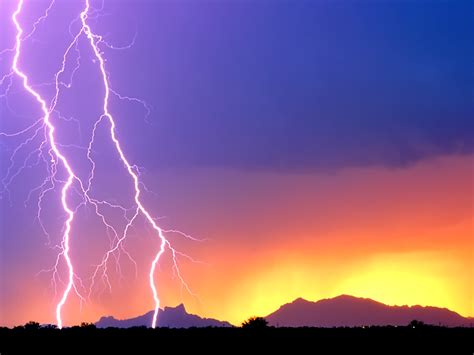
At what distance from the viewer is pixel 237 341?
21.2 m

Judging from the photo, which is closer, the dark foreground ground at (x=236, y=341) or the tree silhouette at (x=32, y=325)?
the dark foreground ground at (x=236, y=341)

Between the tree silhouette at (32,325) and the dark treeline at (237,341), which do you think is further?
the tree silhouette at (32,325)

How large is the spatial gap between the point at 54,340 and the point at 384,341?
335 inches

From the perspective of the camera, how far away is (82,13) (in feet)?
104

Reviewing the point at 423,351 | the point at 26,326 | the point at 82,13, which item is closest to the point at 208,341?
the point at 423,351

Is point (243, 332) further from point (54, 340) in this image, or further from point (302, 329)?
point (54, 340)

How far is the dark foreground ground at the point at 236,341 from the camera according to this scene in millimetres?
20047

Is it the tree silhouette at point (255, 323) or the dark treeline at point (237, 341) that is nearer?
the dark treeline at point (237, 341)

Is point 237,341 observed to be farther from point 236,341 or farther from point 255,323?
point 255,323

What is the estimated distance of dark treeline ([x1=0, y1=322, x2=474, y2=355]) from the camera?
20094mm

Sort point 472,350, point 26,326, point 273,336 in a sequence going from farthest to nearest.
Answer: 1. point 26,326
2. point 273,336
3. point 472,350

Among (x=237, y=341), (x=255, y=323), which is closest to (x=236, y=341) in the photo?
(x=237, y=341)

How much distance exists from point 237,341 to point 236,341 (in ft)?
0.08

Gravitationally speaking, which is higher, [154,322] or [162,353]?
[154,322]
